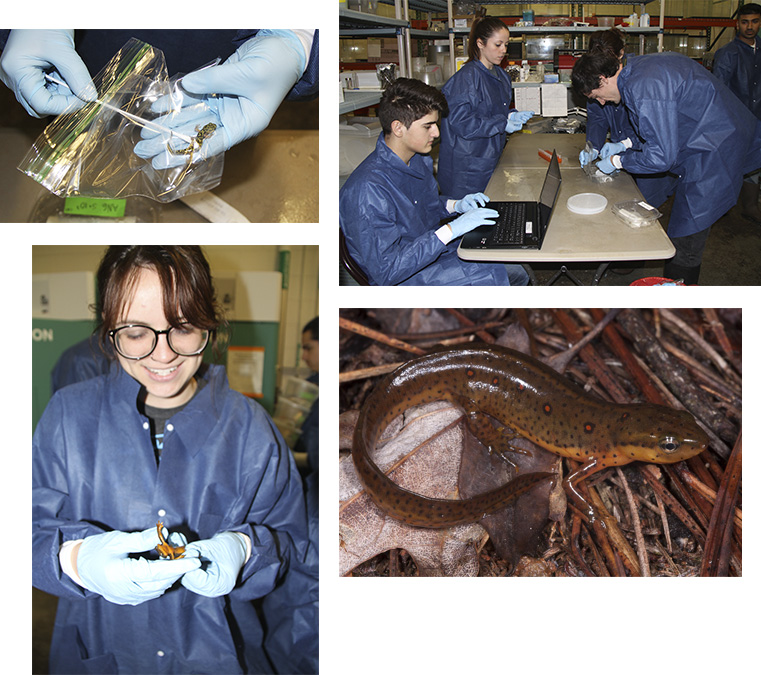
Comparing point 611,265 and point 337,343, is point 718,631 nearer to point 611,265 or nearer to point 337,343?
point 611,265

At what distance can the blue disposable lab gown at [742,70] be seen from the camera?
1.58 m

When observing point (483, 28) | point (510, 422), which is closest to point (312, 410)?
point (510, 422)

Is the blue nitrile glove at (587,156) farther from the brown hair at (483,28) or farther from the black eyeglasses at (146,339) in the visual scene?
the black eyeglasses at (146,339)

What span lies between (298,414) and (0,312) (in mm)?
864

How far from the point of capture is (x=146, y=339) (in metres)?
1.43

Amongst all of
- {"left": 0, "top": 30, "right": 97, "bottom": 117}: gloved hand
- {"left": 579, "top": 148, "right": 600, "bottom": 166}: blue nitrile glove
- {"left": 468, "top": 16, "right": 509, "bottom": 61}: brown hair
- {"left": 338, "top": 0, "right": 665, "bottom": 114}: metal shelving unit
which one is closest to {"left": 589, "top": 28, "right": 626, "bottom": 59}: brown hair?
{"left": 338, "top": 0, "right": 665, "bottom": 114}: metal shelving unit

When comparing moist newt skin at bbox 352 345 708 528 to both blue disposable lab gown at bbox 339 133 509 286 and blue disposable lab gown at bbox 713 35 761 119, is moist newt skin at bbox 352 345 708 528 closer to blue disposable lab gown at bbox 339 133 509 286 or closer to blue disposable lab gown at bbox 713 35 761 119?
blue disposable lab gown at bbox 339 133 509 286

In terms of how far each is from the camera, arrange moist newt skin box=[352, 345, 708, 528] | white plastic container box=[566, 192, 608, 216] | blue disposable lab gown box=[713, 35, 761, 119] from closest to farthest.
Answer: moist newt skin box=[352, 345, 708, 528] < blue disposable lab gown box=[713, 35, 761, 119] < white plastic container box=[566, 192, 608, 216]

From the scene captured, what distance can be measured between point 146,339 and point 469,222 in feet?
3.38

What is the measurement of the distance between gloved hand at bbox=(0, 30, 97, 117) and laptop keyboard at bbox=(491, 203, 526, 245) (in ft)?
4.01

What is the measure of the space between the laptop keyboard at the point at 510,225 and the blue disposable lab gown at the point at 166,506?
3.04ft

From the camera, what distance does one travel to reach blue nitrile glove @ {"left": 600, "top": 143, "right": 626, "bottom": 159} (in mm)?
2158

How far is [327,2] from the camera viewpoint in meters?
1.44

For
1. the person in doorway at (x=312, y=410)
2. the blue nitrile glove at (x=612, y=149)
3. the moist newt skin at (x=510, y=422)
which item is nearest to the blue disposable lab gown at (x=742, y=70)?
the blue nitrile glove at (x=612, y=149)
